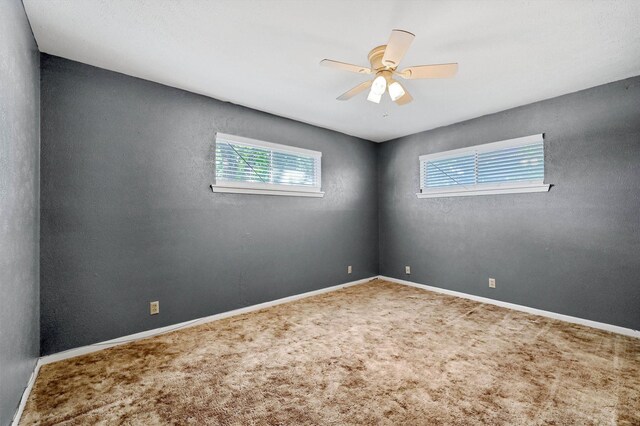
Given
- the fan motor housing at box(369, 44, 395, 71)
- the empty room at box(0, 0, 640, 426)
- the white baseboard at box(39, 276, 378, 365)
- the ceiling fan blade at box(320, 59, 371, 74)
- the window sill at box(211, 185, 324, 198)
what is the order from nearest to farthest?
1. the empty room at box(0, 0, 640, 426)
2. the ceiling fan blade at box(320, 59, 371, 74)
3. the fan motor housing at box(369, 44, 395, 71)
4. the white baseboard at box(39, 276, 378, 365)
5. the window sill at box(211, 185, 324, 198)

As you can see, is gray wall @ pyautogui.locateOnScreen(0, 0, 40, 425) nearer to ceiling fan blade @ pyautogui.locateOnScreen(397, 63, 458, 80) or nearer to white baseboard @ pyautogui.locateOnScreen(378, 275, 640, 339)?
ceiling fan blade @ pyautogui.locateOnScreen(397, 63, 458, 80)

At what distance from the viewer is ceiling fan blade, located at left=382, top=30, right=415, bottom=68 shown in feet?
5.51

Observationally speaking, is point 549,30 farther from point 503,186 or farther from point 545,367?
point 545,367

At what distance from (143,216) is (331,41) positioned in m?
2.35

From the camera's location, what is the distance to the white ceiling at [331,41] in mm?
1818

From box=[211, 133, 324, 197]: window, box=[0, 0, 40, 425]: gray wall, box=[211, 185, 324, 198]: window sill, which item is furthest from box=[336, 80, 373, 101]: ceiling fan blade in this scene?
box=[0, 0, 40, 425]: gray wall

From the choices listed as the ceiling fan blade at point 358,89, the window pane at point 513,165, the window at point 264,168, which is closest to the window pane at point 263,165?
the window at point 264,168

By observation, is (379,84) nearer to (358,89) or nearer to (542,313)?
(358,89)

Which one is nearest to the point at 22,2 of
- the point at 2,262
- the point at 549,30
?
the point at 2,262

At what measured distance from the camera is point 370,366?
7.16ft

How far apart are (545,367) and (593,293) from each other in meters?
1.45

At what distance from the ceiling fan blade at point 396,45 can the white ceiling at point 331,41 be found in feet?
0.80

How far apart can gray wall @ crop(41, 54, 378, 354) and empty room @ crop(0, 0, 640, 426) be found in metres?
0.02

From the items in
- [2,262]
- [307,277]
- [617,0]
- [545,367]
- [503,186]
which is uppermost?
[617,0]
